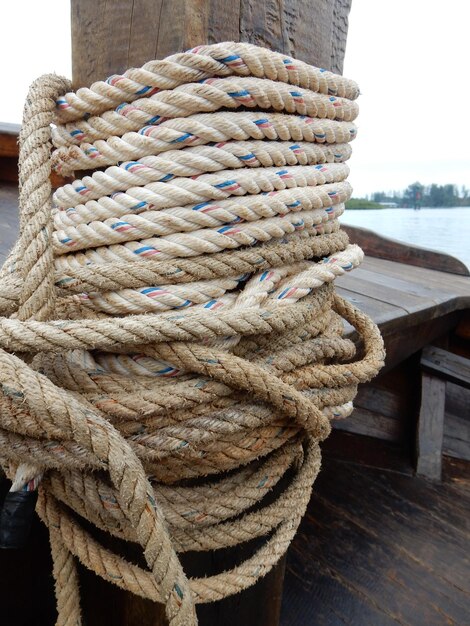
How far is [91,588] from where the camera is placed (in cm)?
73

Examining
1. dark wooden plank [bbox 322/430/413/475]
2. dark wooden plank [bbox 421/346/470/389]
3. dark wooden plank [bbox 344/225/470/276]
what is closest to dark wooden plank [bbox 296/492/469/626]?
dark wooden plank [bbox 322/430/413/475]

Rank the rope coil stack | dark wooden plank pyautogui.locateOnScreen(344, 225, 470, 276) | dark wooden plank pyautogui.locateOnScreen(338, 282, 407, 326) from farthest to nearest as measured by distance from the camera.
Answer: dark wooden plank pyautogui.locateOnScreen(344, 225, 470, 276) < dark wooden plank pyautogui.locateOnScreen(338, 282, 407, 326) < the rope coil stack

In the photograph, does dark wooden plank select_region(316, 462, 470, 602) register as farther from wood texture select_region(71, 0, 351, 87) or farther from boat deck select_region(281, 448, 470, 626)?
wood texture select_region(71, 0, 351, 87)

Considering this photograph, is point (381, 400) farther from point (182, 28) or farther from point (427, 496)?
point (182, 28)

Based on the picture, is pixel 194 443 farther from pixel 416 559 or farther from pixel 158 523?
pixel 416 559

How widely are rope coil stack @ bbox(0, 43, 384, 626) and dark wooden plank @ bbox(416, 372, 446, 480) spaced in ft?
4.65

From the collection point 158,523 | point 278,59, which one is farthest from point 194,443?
point 278,59

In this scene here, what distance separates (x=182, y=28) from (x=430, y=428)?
1803 mm

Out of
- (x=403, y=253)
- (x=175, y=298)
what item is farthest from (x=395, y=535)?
(x=403, y=253)

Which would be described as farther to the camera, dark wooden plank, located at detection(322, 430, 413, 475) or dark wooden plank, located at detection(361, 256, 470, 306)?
dark wooden plank, located at detection(361, 256, 470, 306)

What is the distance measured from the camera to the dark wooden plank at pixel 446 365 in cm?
197

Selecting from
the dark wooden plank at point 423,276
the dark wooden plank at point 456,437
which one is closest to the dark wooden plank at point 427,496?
the dark wooden plank at point 456,437

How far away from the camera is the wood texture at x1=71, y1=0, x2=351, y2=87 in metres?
0.58

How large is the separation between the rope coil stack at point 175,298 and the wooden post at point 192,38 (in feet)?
0.18
